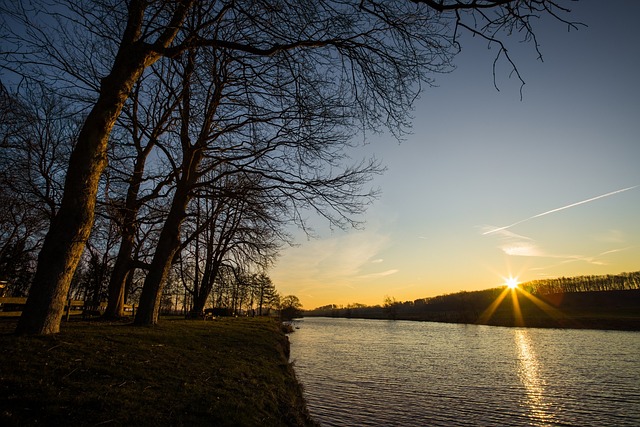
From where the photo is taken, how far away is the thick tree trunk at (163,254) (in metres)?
12.0

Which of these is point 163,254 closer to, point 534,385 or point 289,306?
point 534,385

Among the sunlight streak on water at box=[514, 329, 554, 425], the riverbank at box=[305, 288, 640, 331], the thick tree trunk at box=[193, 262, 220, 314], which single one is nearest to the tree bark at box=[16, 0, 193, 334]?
the sunlight streak on water at box=[514, 329, 554, 425]

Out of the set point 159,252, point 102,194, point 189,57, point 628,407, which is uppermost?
point 189,57

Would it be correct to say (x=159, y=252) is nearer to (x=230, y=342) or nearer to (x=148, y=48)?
(x=230, y=342)

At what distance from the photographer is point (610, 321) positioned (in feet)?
189

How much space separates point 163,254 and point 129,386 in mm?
7856

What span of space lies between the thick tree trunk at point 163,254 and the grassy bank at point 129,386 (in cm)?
322

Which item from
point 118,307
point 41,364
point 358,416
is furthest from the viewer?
point 118,307

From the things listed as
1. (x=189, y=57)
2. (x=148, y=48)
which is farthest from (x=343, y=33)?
(x=148, y=48)

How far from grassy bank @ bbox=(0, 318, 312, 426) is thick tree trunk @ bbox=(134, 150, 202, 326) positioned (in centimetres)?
322

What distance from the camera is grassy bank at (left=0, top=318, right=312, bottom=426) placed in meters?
3.96

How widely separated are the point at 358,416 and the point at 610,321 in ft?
226

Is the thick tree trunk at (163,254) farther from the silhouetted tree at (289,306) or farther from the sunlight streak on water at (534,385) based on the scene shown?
the silhouetted tree at (289,306)

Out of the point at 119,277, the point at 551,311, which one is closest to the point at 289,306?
the point at 551,311
